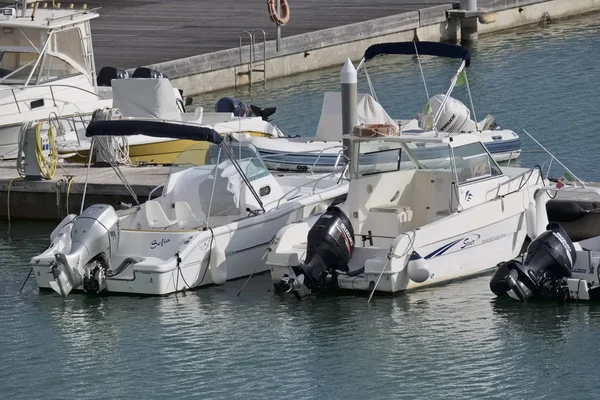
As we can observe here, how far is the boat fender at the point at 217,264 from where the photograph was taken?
56.2 ft

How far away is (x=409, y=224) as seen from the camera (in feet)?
58.5

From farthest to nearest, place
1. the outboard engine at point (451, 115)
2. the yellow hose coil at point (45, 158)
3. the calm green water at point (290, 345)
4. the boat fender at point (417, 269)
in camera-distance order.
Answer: the outboard engine at point (451, 115), the yellow hose coil at point (45, 158), the boat fender at point (417, 269), the calm green water at point (290, 345)

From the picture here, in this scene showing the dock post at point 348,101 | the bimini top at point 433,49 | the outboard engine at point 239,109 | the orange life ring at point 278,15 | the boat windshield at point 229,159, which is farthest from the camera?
the orange life ring at point 278,15

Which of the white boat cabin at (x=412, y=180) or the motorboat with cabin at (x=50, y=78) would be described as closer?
the white boat cabin at (x=412, y=180)

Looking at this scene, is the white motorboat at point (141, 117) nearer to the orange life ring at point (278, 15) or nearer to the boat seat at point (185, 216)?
the boat seat at point (185, 216)

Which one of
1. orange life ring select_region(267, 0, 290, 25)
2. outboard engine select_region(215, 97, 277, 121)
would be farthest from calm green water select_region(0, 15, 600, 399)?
orange life ring select_region(267, 0, 290, 25)

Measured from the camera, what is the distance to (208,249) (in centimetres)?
1712

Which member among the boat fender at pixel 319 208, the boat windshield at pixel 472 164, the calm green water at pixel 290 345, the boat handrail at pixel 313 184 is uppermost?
the boat windshield at pixel 472 164

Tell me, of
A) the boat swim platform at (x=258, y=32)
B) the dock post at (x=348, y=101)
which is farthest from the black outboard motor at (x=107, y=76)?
the dock post at (x=348, y=101)

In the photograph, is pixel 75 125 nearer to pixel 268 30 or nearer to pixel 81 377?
pixel 81 377

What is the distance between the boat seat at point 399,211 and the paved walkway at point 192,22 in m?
15.3

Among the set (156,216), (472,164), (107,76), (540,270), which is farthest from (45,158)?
(540,270)

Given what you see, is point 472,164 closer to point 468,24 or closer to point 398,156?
point 398,156

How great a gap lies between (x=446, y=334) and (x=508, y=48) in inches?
854
